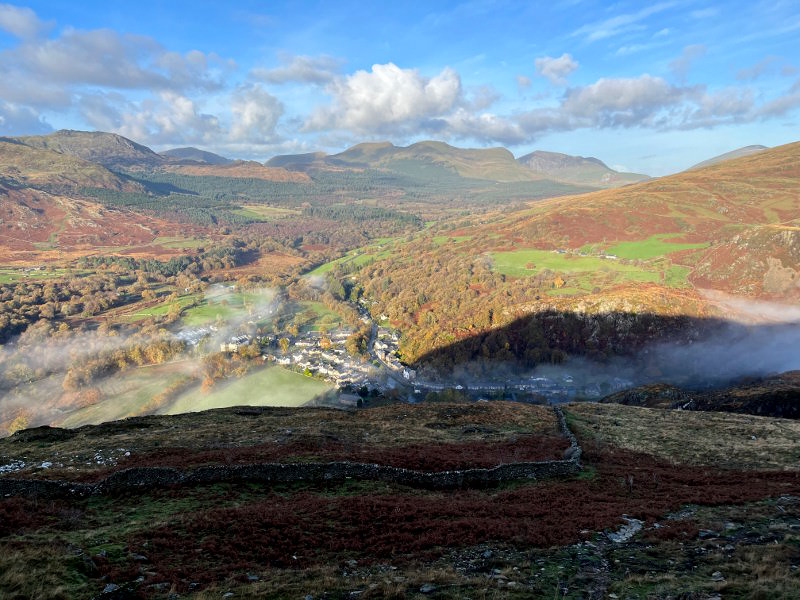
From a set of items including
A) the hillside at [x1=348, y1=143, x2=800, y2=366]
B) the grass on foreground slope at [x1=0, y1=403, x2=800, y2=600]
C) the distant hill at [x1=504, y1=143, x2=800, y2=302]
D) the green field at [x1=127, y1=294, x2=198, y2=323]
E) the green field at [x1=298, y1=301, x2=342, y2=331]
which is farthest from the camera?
the green field at [x1=298, y1=301, x2=342, y2=331]

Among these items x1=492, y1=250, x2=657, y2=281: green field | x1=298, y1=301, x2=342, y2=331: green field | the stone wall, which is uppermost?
x1=492, y1=250, x2=657, y2=281: green field

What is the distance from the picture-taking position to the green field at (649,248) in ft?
552

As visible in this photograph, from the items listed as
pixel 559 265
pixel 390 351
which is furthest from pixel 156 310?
pixel 559 265

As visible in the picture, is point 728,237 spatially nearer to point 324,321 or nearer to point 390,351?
point 390,351

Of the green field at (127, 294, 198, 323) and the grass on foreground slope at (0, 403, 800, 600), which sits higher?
the green field at (127, 294, 198, 323)

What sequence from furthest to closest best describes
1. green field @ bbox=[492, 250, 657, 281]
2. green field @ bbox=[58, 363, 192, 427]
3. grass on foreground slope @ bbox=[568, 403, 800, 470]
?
green field @ bbox=[492, 250, 657, 281] → green field @ bbox=[58, 363, 192, 427] → grass on foreground slope @ bbox=[568, 403, 800, 470]

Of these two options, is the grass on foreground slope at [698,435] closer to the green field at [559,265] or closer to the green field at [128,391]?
the green field at [128,391]

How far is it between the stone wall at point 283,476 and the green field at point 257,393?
9223 cm

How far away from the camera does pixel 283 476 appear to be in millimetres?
28531

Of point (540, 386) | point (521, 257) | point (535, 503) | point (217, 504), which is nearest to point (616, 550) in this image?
point (535, 503)

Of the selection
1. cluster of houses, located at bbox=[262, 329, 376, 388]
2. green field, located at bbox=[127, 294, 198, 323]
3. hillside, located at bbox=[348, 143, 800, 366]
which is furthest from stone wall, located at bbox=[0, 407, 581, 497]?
green field, located at bbox=[127, 294, 198, 323]

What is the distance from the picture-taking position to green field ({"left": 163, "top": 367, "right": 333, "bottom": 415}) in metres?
118

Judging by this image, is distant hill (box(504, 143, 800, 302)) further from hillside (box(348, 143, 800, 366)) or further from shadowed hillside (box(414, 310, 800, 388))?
shadowed hillside (box(414, 310, 800, 388))

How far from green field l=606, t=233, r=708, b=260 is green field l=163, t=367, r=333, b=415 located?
5035 inches
